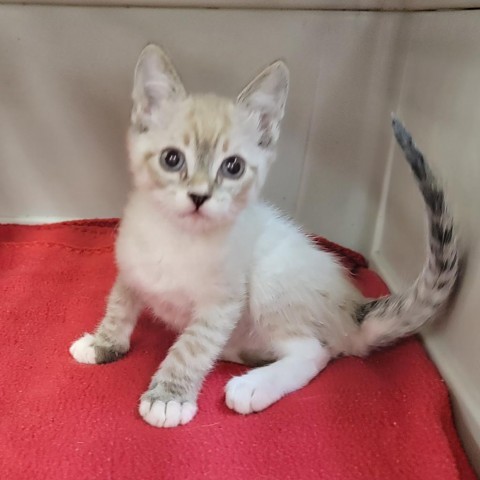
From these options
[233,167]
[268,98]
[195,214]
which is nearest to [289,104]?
[268,98]

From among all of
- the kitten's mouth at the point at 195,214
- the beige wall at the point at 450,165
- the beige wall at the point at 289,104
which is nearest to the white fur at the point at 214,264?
the kitten's mouth at the point at 195,214

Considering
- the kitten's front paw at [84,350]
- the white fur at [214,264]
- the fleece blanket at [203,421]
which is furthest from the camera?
the kitten's front paw at [84,350]

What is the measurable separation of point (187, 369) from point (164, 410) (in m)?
0.09

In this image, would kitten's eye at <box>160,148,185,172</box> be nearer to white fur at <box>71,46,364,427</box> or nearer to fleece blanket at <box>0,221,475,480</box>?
white fur at <box>71,46,364,427</box>

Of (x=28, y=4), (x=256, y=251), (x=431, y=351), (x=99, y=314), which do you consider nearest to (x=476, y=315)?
(x=431, y=351)

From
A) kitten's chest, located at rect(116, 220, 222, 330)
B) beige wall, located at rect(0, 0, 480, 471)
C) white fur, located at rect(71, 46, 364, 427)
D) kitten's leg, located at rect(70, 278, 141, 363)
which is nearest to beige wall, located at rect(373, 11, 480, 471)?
beige wall, located at rect(0, 0, 480, 471)

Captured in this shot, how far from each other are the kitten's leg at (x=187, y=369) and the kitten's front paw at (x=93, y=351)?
5.8 inches

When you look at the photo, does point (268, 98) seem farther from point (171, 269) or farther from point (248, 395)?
point (248, 395)

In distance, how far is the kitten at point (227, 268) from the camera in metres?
1.05

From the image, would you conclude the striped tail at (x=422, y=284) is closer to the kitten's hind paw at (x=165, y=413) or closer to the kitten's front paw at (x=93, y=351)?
the kitten's hind paw at (x=165, y=413)

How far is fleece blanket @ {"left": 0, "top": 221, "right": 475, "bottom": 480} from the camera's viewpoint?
944 mm

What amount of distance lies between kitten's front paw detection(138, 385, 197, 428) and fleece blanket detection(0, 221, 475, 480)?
0.01 meters

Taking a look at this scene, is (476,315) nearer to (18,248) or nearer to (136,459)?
(136,459)

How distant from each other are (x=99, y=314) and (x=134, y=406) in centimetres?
36
